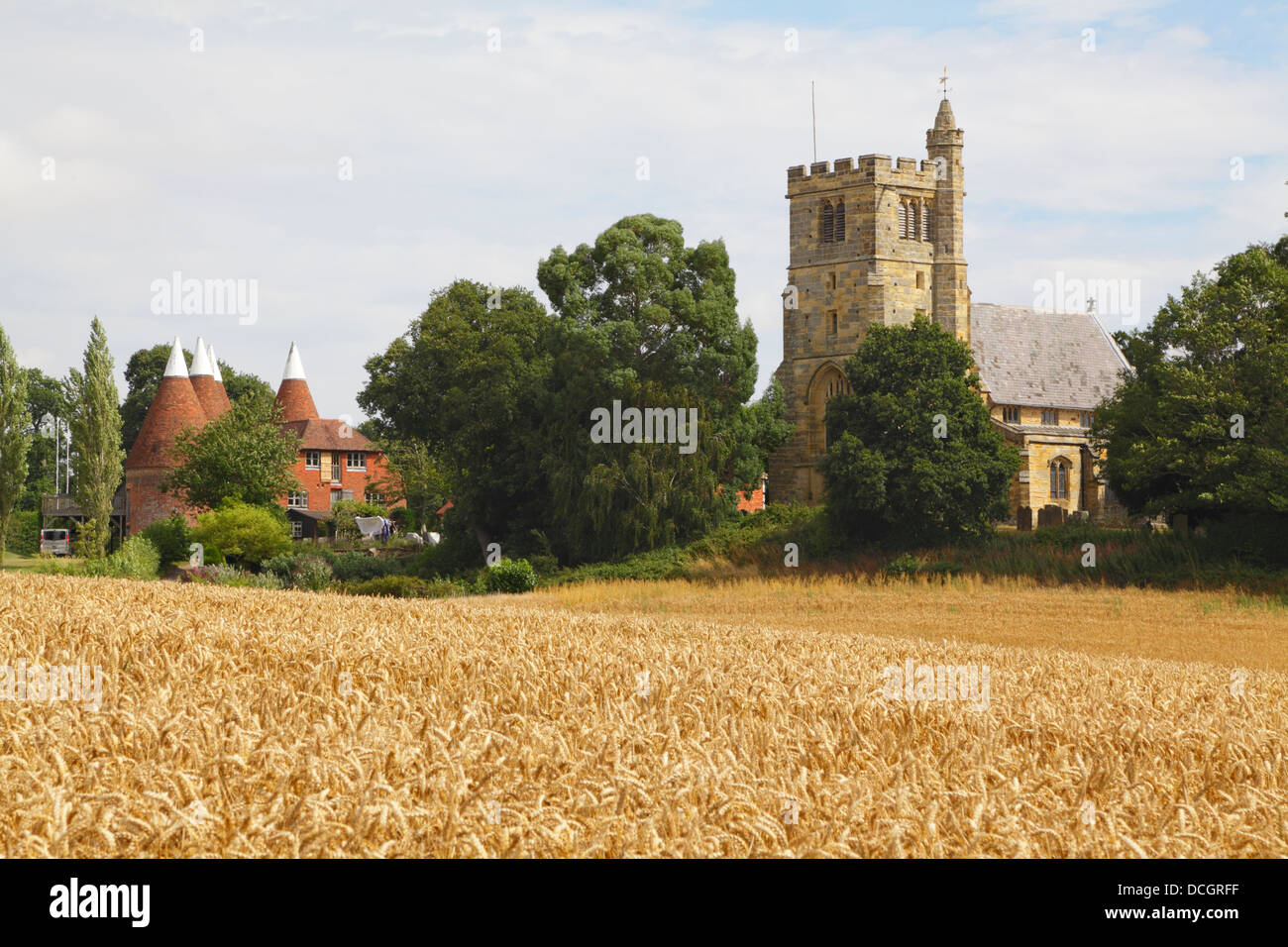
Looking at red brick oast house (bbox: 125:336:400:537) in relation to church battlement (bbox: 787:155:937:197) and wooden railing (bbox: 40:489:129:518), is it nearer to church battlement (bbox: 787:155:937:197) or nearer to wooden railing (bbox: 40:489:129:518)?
wooden railing (bbox: 40:489:129:518)

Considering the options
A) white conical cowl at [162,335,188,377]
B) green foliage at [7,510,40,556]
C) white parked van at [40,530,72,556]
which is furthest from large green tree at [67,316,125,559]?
white parked van at [40,530,72,556]

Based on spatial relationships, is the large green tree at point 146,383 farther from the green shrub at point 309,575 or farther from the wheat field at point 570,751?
the wheat field at point 570,751

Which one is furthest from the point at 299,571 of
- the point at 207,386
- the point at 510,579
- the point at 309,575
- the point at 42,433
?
the point at 42,433

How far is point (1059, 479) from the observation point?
239 ft

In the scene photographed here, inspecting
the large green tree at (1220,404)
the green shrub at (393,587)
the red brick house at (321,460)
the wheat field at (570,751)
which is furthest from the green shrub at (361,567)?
the wheat field at (570,751)

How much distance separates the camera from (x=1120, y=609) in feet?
124

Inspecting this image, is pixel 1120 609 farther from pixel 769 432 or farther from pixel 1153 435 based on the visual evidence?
pixel 769 432

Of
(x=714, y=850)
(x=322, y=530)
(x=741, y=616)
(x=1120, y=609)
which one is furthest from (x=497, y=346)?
(x=714, y=850)

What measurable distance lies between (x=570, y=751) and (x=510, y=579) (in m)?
41.8

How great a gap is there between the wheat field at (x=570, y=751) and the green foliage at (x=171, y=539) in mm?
44812

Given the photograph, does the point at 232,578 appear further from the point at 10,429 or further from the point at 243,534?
the point at 10,429

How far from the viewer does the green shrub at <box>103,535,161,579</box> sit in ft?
147

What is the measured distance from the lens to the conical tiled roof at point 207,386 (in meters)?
77.2

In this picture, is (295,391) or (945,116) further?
(295,391)
